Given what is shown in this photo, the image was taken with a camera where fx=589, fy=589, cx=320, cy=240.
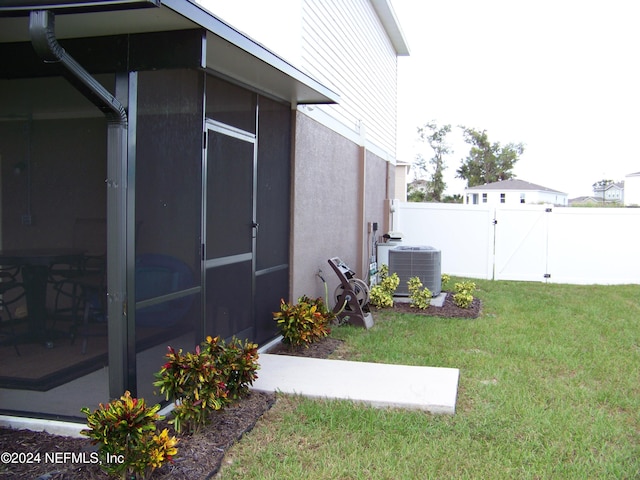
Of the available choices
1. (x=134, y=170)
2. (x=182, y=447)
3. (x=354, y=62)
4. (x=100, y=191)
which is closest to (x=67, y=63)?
(x=134, y=170)

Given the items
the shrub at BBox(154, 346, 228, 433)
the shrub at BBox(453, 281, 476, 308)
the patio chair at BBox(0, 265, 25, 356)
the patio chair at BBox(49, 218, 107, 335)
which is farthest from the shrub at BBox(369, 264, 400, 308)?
the patio chair at BBox(0, 265, 25, 356)

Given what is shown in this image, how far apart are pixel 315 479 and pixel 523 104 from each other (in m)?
29.9

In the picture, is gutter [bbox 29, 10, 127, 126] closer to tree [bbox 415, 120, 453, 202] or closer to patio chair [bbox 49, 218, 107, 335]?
patio chair [bbox 49, 218, 107, 335]

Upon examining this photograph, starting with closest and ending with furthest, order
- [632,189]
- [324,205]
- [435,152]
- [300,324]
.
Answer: [300,324]
[324,205]
[632,189]
[435,152]

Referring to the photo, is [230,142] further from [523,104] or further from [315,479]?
[523,104]

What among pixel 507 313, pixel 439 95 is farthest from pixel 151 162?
pixel 439 95

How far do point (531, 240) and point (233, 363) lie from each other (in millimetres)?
10268

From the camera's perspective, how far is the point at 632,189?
130 ft

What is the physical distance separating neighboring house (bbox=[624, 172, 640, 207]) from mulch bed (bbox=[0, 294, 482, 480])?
134ft

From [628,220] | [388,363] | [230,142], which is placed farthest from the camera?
[628,220]

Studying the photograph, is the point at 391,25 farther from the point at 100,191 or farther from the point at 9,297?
the point at 9,297

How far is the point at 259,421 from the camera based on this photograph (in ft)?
→ 13.3

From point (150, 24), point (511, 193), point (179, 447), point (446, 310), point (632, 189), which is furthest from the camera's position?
point (511, 193)

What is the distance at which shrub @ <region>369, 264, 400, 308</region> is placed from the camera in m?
8.64
